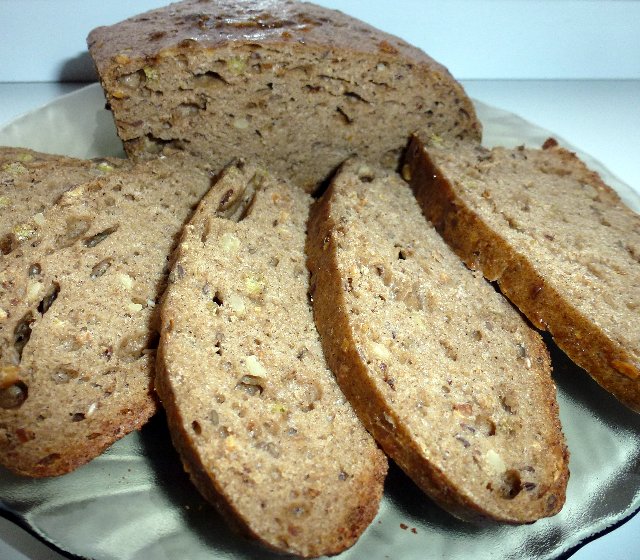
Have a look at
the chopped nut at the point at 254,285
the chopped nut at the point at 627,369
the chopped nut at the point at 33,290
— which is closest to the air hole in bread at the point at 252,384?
the chopped nut at the point at 254,285

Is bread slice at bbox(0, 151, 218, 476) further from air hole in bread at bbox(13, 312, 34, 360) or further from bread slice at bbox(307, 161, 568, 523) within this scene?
bread slice at bbox(307, 161, 568, 523)

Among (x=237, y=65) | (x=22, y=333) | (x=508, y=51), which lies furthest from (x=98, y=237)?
(x=508, y=51)

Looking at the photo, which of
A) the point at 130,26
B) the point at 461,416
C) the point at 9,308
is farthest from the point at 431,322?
the point at 130,26

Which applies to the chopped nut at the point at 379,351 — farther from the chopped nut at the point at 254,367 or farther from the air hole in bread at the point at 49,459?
the air hole in bread at the point at 49,459

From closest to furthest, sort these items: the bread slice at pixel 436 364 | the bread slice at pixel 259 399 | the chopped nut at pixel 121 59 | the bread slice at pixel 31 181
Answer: the bread slice at pixel 259 399
the bread slice at pixel 436 364
the bread slice at pixel 31 181
the chopped nut at pixel 121 59

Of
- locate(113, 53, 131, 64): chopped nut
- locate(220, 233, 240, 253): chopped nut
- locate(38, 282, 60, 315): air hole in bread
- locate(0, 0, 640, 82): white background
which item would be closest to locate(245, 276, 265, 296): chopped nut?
locate(220, 233, 240, 253): chopped nut

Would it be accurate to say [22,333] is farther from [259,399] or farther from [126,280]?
[259,399]

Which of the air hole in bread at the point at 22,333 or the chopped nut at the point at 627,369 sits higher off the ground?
the chopped nut at the point at 627,369
